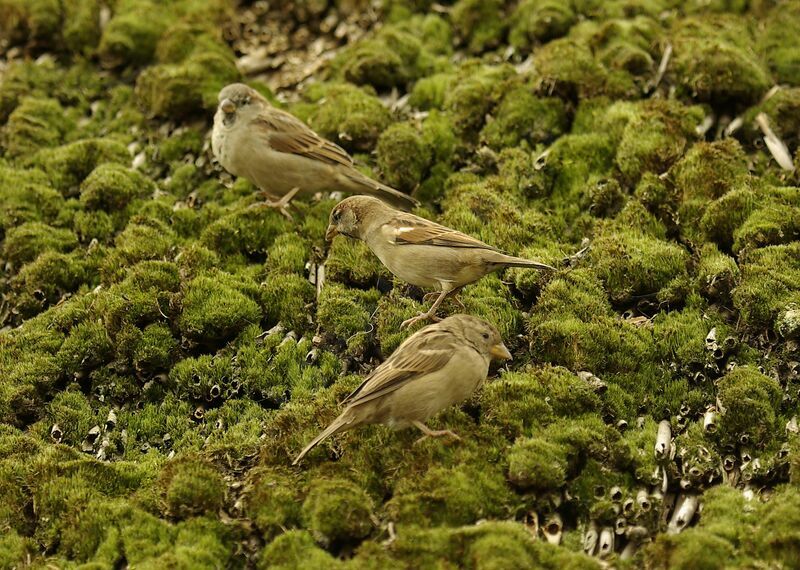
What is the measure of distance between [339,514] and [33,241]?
6.36 m

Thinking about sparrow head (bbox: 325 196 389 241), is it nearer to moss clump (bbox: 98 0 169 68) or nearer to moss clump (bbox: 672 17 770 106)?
moss clump (bbox: 672 17 770 106)

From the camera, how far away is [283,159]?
12531 millimetres

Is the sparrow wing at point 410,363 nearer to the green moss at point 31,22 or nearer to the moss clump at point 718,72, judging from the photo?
the moss clump at point 718,72

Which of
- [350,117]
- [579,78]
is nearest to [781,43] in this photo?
[579,78]

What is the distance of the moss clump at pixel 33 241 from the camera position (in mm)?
12383

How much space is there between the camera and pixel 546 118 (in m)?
13.5

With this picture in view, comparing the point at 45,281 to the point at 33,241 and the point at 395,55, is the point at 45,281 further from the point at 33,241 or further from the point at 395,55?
the point at 395,55

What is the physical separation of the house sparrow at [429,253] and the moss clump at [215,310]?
4.76 feet

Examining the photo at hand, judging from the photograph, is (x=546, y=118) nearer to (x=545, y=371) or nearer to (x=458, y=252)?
(x=458, y=252)

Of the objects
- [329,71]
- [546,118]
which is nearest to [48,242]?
[329,71]

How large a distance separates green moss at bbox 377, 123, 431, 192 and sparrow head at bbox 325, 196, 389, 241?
1842 millimetres

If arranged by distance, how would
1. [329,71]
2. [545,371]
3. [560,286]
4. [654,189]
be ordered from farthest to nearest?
1. [329,71]
2. [654,189]
3. [560,286]
4. [545,371]

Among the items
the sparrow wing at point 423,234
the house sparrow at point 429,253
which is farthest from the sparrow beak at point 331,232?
the sparrow wing at point 423,234

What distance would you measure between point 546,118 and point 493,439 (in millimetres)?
5928
